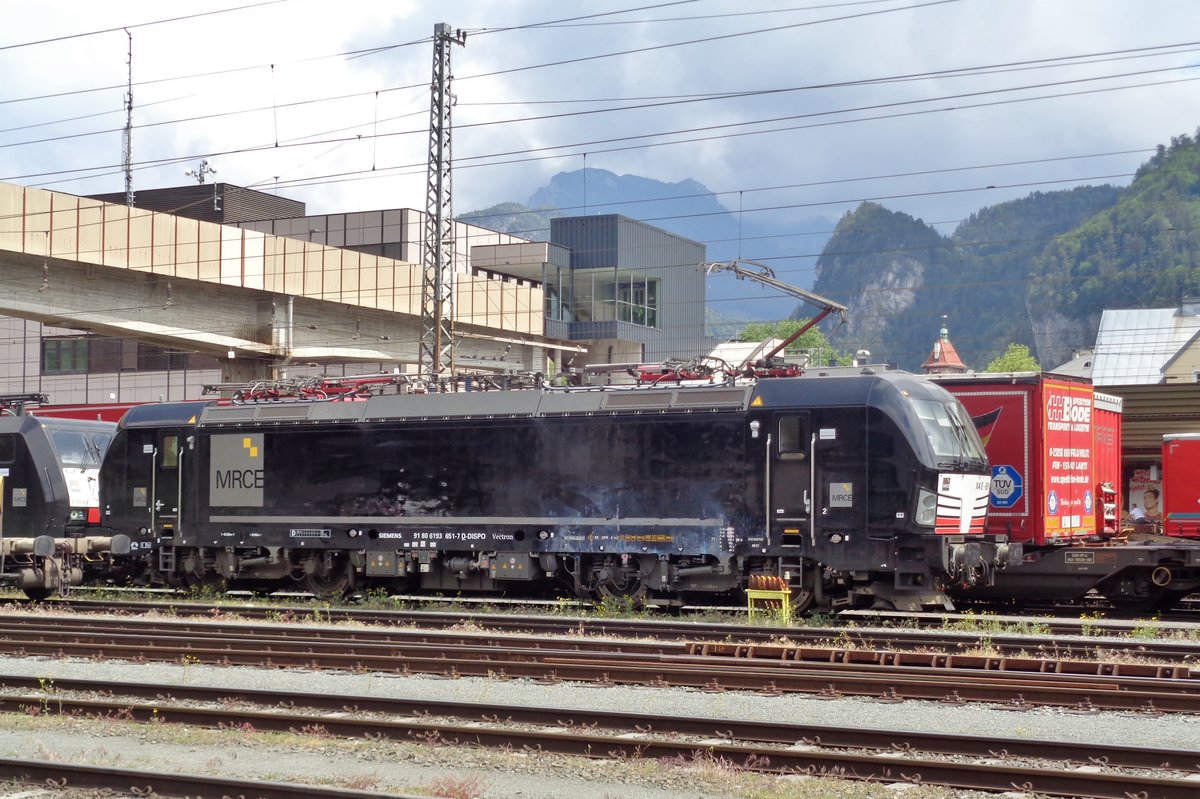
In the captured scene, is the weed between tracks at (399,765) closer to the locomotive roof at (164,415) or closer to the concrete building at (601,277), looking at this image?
the locomotive roof at (164,415)

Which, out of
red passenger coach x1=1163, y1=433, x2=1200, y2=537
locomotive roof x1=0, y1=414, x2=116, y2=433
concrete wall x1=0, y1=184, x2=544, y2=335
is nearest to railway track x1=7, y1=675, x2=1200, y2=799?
locomotive roof x1=0, y1=414, x2=116, y2=433

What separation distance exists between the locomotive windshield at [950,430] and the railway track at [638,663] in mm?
4923

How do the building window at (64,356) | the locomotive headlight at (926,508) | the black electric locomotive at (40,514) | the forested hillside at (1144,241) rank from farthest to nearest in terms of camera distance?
1. the forested hillside at (1144,241)
2. the building window at (64,356)
3. the black electric locomotive at (40,514)
4. the locomotive headlight at (926,508)

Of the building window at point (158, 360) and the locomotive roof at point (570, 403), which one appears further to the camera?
the building window at point (158, 360)

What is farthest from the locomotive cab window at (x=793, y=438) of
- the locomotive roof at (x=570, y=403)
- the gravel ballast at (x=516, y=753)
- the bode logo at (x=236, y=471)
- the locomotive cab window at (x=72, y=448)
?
the locomotive cab window at (x=72, y=448)

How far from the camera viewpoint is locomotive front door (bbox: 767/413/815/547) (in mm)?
18500

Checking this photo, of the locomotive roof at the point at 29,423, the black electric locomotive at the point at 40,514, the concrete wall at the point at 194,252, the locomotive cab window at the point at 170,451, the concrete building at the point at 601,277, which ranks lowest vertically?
the black electric locomotive at the point at 40,514

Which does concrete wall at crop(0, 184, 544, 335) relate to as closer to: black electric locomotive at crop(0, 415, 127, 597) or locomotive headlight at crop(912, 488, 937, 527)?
black electric locomotive at crop(0, 415, 127, 597)

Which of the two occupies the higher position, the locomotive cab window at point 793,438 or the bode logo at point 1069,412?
the bode logo at point 1069,412

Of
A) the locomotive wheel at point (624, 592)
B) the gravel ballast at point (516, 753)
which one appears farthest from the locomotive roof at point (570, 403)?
the gravel ballast at point (516, 753)

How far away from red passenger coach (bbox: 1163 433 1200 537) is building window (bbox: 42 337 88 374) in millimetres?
56276

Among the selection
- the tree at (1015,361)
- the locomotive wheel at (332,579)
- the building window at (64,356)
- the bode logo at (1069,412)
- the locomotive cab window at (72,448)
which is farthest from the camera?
the tree at (1015,361)

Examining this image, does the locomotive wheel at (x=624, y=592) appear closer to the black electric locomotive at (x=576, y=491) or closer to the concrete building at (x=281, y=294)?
the black electric locomotive at (x=576, y=491)

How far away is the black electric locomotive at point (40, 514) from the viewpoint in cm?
2264
